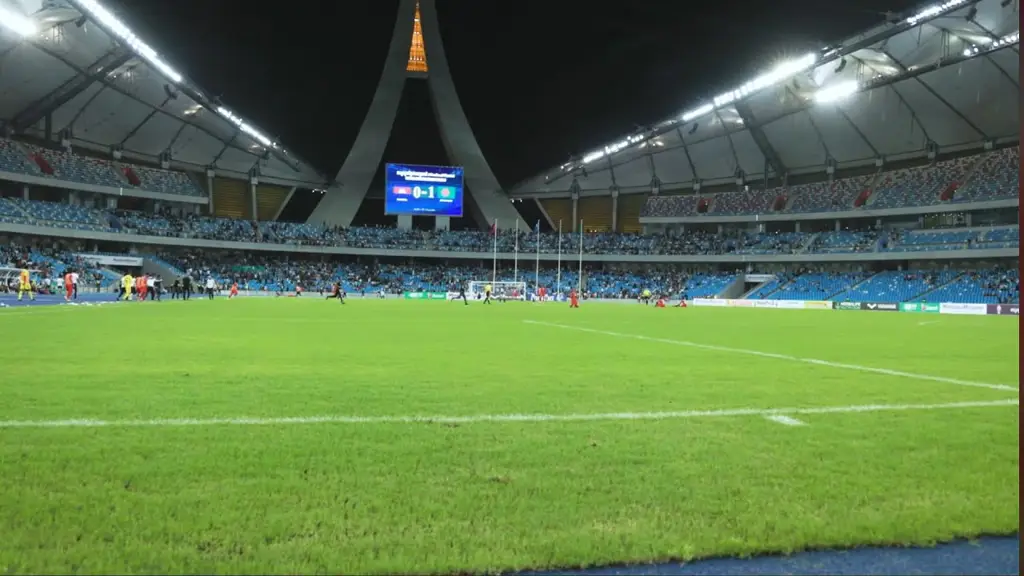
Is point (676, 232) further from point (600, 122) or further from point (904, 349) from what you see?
point (904, 349)

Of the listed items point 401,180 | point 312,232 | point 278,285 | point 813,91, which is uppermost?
point 813,91

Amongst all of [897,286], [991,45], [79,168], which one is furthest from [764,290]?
[79,168]

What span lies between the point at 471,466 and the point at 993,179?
197 ft

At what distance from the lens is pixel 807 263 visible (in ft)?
206

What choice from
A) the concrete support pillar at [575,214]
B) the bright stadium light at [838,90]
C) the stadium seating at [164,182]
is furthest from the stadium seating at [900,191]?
the stadium seating at [164,182]

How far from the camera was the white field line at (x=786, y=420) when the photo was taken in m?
4.99

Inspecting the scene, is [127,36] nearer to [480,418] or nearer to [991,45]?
[480,418]

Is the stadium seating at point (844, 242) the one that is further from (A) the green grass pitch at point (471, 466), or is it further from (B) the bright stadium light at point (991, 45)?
(A) the green grass pitch at point (471, 466)

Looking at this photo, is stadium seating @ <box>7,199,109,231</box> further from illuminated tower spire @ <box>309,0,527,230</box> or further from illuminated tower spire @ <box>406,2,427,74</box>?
illuminated tower spire @ <box>406,2,427,74</box>

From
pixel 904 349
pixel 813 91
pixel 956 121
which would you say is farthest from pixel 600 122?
pixel 904 349

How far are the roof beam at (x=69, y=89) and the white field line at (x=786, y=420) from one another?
4861cm

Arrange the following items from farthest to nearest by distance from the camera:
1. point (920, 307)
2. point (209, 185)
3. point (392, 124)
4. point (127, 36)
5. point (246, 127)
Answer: point (209, 185), point (392, 124), point (246, 127), point (920, 307), point (127, 36)

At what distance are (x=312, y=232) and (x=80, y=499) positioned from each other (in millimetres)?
70284

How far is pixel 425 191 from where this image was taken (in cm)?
6519
